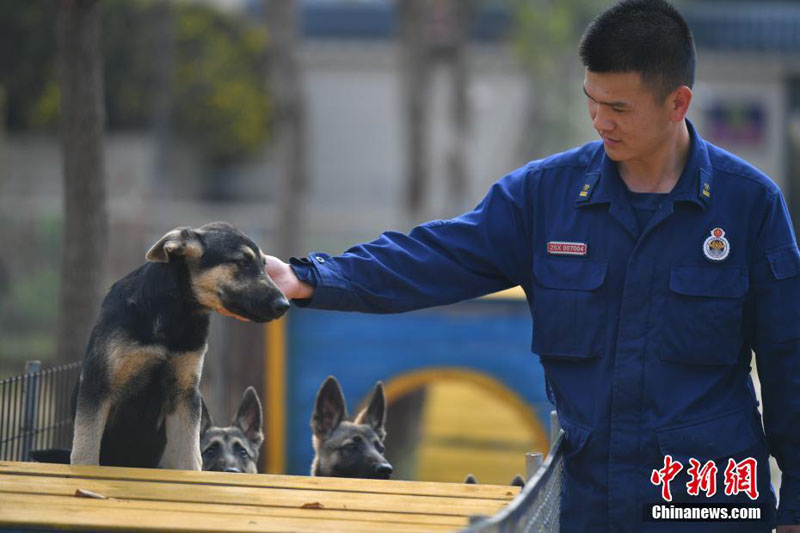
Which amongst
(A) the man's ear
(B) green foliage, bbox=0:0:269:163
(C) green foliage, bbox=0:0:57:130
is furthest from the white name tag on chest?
(C) green foliage, bbox=0:0:57:130

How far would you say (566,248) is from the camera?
3732mm

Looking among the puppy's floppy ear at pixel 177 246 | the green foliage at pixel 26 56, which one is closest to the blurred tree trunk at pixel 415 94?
the green foliage at pixel 26 56

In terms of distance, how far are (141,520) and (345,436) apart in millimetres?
2352

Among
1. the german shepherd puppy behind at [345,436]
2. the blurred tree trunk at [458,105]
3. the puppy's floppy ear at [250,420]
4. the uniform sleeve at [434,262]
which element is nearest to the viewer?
the uniform sleeve at [434,262]

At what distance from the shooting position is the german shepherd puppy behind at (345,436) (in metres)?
5.32

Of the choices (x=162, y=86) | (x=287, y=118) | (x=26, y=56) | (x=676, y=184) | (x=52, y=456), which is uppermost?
(x=26, y=56)

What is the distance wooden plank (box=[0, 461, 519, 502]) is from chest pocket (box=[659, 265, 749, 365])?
73cm

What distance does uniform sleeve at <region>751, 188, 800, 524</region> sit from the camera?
355cm

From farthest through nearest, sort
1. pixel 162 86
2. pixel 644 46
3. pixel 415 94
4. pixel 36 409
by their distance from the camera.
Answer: pixel 162 86, pixel 415 94, pixel 36 409, pixel 644 46

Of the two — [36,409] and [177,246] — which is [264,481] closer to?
[177,246]

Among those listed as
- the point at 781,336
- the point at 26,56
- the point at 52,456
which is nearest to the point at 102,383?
the point at 52,456

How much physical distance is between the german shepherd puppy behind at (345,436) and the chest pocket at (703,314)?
2030 mm

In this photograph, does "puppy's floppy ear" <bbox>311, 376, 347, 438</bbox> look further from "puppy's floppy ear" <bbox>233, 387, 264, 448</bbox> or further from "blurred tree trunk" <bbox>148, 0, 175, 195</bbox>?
"blurred tree trunk" <bbox>148, 0, 175, 195</bbox>

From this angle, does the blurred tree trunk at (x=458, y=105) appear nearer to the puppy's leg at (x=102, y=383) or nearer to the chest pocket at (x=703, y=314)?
the puppy's leg at (x=102, y=383)
